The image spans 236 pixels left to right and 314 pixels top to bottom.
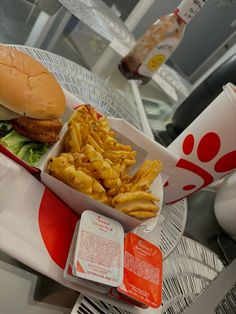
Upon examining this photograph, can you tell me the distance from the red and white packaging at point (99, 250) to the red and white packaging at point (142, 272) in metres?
0.02

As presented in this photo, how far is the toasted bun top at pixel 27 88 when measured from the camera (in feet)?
1.21

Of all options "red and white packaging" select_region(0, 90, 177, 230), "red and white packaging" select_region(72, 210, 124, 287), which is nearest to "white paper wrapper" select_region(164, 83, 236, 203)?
"red and white packaging" select_region(0, 90, 177, 230)

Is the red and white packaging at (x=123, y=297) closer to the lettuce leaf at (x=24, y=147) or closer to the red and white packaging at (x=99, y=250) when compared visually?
the red and white packaging at (x=99, y=250)

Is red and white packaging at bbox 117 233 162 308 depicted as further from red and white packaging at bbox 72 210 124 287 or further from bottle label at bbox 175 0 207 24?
bottle label at bbox 175 0 207 24

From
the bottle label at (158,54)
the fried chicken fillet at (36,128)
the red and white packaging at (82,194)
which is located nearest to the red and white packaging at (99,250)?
the red and white packaging at (82,194)

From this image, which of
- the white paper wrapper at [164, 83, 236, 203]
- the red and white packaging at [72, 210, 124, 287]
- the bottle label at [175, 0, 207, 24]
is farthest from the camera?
the bottle label at [175, 0, 207, 24]

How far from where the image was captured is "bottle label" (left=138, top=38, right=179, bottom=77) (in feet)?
2.39

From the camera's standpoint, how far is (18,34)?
0.66 meters

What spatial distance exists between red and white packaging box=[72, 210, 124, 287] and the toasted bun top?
148 mm

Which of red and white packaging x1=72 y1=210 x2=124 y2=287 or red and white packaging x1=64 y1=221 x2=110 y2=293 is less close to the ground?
red and white packaging x1=72 y1=210 x2=124 y2=287

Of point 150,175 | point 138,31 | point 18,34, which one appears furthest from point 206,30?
point 150,175

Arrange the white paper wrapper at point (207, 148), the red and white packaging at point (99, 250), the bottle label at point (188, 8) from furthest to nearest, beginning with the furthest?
the bottle label at point (188, 8) → the white paper wrapper at point (207, 148) → the red and white packaging at point (99, 250)

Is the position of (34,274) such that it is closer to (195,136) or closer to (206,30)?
(195,136)

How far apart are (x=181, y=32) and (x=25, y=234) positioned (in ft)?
2.02
